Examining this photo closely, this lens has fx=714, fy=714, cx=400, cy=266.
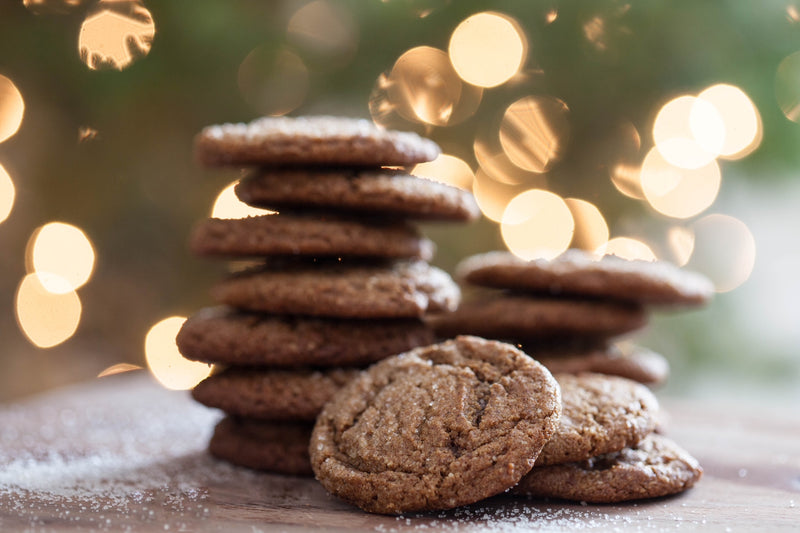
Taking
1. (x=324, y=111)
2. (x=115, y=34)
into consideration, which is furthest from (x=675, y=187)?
(x=115, y=34)

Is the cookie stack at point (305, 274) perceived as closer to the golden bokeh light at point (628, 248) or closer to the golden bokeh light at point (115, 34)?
the golden bokeh light at point (115, 34)

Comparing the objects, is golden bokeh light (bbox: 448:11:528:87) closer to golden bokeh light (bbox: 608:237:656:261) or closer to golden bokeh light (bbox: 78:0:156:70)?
golden bokeh light (bbox: 608:237:656:261)

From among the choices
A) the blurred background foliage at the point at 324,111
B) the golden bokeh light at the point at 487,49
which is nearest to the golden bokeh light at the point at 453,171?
the blurred background foliage at the point at 324,111

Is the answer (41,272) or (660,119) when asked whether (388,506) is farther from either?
(41,272)

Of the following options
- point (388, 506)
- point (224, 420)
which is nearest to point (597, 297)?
point (388, 506)

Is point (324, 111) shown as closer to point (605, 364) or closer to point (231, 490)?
point (605, 364)

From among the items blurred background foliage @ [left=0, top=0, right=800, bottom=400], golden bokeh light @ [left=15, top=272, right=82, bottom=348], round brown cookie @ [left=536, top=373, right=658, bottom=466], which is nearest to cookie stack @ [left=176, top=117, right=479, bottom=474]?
round brown cookie @ [left=536, top=373, right=658, bottom=466]
